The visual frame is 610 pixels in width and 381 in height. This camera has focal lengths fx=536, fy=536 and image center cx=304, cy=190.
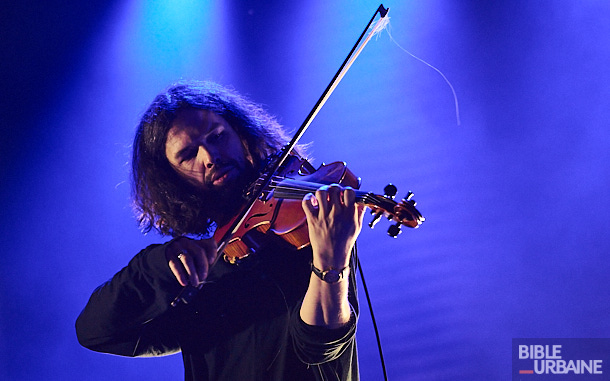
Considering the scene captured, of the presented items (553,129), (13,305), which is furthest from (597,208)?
(13,305)

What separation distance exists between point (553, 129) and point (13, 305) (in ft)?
11.2

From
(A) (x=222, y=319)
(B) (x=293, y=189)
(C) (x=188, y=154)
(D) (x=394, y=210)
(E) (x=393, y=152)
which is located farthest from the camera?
(E) (x=393, y=152)

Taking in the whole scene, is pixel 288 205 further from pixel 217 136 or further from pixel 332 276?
pixel 217 136

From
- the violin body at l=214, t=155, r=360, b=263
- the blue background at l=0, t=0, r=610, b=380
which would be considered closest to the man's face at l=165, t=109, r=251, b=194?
the violin body at l=214, t=155, r=360, b=263

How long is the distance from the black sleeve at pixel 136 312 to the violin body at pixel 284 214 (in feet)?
0.79

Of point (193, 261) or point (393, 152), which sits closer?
point (193, 261)

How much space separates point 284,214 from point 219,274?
43 centimetres

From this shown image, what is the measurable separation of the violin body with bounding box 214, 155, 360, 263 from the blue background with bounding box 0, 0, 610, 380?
136 cm

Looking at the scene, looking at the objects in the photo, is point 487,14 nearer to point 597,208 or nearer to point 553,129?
point 553,129

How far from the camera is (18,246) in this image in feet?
10.8

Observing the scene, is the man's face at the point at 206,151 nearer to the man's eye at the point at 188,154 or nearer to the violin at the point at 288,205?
Result: the man's eye at the point at 188,154

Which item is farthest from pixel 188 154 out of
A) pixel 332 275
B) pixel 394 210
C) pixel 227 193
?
pixel 394 210

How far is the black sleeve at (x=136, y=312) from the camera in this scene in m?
1.81

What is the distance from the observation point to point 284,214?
157cm
